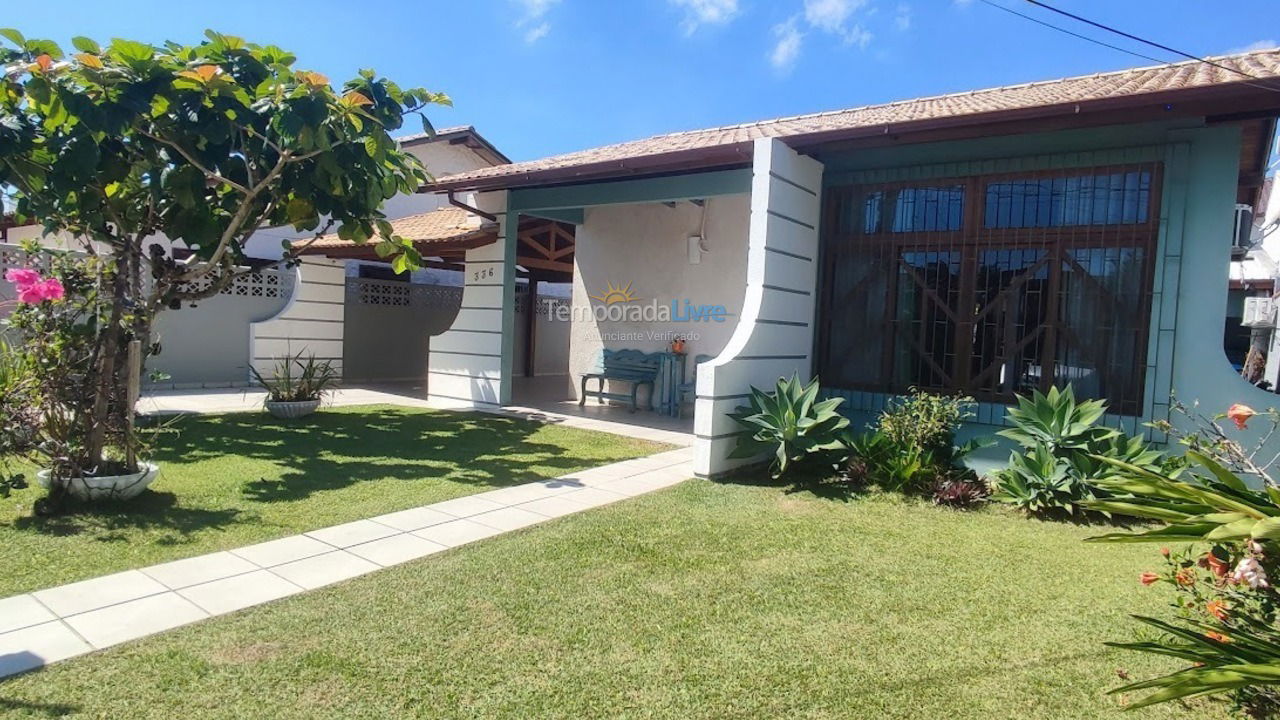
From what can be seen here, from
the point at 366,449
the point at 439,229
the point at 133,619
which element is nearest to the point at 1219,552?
the point at 133,619

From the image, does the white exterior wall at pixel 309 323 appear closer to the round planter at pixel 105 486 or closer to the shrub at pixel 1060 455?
the round planter at pixel 105 486

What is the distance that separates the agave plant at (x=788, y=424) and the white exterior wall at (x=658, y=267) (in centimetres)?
379

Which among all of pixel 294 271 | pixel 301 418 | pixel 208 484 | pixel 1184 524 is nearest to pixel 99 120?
pixel 208 484

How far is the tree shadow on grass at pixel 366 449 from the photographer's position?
677 centimetres

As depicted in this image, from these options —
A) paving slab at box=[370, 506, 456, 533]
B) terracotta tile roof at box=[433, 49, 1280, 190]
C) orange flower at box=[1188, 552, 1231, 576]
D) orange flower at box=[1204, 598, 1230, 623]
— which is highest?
terracotta tile roof at box=[433, 49, 1280, 190]

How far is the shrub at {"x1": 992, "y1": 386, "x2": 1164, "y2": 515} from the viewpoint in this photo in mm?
5797

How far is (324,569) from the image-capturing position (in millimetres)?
4344

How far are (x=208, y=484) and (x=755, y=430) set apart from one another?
191 inches

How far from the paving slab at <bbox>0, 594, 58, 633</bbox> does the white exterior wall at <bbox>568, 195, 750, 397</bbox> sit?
8482 millimetres

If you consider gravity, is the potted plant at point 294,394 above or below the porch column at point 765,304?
below

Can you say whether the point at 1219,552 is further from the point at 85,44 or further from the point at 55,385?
the point at 85,44

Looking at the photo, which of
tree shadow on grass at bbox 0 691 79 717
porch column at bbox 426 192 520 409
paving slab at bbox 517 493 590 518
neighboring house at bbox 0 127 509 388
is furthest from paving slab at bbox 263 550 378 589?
neighboring house at bbox 0 127 509 388

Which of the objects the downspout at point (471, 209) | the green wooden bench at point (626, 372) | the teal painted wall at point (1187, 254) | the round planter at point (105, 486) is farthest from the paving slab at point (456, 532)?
the downspout at point (471, 209)

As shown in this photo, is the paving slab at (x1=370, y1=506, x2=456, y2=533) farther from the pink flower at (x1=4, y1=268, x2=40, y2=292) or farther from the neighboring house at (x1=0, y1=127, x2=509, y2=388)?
the neighboring house at (x1=0, y1=127, x2=509, y2=388)
